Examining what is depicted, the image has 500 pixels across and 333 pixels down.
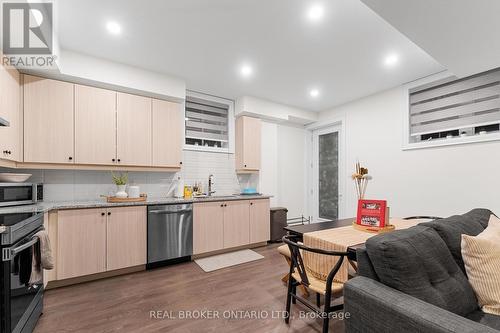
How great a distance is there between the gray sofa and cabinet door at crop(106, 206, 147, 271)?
8.72 feet

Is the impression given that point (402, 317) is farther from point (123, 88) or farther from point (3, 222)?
point (123, 88)

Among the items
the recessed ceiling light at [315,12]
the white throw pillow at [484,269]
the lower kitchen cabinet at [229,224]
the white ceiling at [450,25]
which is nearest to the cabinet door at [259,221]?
the lower kitchen cabinet at [229,224]

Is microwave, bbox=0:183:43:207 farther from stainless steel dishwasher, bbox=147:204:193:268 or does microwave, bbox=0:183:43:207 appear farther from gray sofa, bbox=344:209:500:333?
gray sofa, bbox=344:209:500:333

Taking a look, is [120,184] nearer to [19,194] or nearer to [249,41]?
[19,194]

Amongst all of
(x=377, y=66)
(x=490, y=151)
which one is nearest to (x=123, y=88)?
(x=377, y=66)

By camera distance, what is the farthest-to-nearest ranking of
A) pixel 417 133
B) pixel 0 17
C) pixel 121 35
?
pixel 417 133
pixel 121 35
pixel 0 17

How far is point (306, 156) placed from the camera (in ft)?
18.6

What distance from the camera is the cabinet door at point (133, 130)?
321 cm

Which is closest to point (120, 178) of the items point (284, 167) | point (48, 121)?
point (48, 121)

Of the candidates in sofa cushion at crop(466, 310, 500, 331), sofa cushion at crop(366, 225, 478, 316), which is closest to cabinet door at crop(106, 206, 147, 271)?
sofa cushion at crop(366, 225, 478, 316)

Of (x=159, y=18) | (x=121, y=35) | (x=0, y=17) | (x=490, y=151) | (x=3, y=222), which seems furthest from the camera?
(x=490, y=151)

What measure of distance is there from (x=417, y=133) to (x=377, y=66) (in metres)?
1.32

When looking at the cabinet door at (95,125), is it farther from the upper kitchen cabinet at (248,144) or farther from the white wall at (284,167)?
the white wall at (284,167)

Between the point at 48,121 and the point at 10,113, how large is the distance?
38 centimetres
